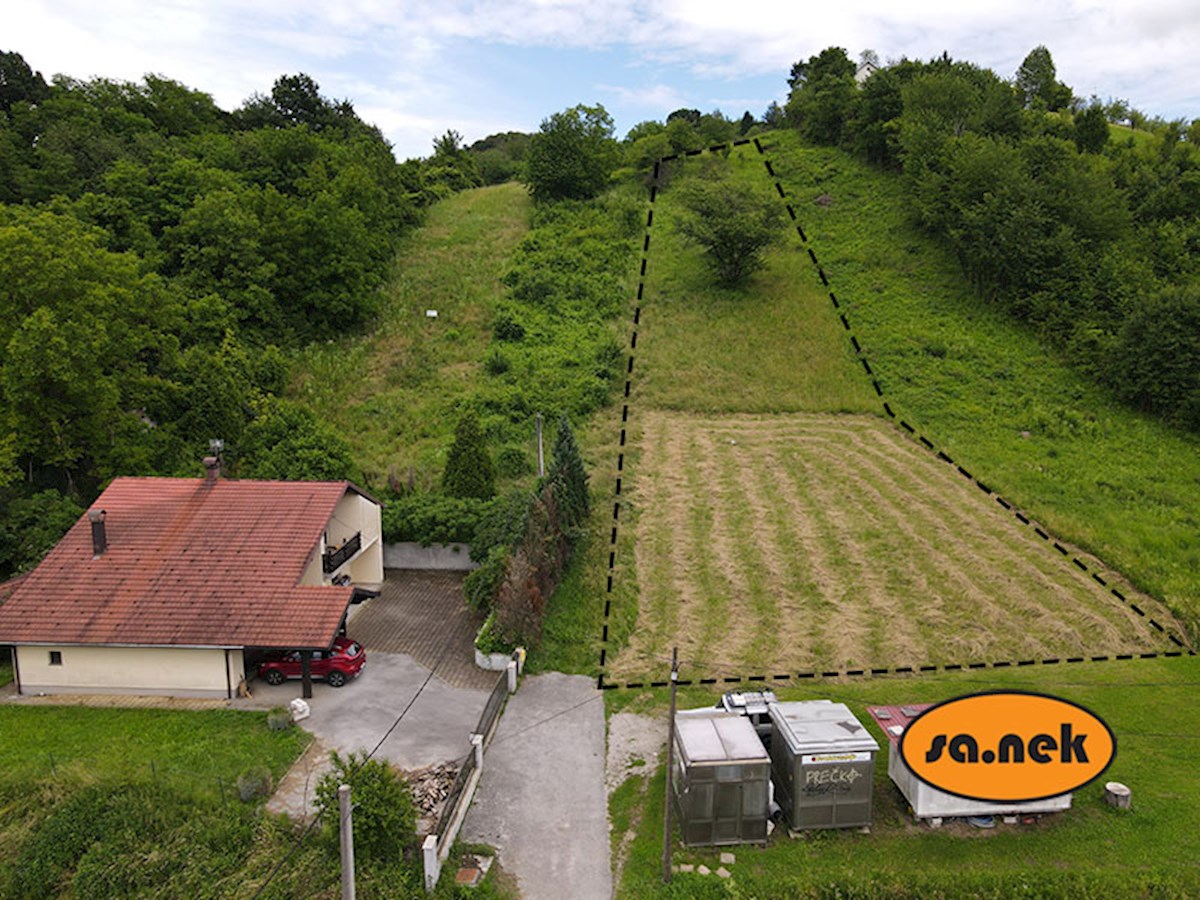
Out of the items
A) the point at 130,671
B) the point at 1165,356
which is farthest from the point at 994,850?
the point at 1165,356

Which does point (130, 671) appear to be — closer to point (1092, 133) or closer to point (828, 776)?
point (828, 776)

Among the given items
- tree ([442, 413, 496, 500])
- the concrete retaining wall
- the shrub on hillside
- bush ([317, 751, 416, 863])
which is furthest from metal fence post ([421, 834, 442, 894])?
tree ([442, 413, 496, 500])

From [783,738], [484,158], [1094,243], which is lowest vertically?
[783,738]

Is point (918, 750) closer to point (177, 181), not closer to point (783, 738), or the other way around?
point (783, 738)

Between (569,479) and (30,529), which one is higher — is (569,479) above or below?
above

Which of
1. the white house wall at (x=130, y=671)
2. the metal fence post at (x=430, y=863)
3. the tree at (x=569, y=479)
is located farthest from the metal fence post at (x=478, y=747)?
the tree at (x=569, y=479)

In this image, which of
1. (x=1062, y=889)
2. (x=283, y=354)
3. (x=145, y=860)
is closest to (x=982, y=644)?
(x=1062, y=889)

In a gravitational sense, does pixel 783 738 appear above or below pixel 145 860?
above
